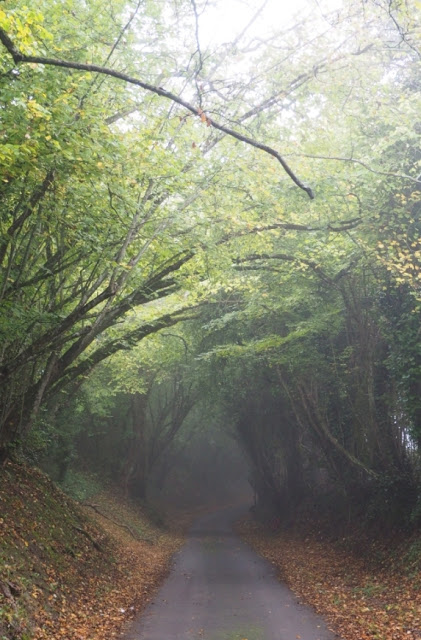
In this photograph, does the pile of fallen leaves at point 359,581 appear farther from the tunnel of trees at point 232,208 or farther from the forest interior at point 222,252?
the tunnel of trees at point 232,208

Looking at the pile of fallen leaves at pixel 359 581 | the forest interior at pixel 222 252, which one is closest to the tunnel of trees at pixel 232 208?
the forest interior at pixel 222 252

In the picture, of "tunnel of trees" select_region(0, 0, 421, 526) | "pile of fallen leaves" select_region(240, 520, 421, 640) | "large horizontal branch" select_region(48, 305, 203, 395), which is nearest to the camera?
"tunnel of trees" select_region(0, 0, 421, 526)

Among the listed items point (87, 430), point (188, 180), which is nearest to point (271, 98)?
point (188, 180)

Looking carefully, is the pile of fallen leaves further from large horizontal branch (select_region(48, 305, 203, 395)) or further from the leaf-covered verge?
large horizontal branch (select_region(48, 305, 203, 395))

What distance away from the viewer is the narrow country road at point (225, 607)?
895 centimetres

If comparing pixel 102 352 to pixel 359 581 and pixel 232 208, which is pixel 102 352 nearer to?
pixel 232 208

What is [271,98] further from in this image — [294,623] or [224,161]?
[294,623]

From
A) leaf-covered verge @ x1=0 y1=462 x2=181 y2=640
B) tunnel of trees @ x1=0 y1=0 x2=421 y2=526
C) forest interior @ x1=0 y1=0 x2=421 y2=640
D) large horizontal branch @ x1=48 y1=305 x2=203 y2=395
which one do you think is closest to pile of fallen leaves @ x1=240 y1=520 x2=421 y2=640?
forest interior @ x1=0 y1=0 x2=421 y2=640

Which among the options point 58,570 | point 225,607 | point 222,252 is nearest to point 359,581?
point 225,607

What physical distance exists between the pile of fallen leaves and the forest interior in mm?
75

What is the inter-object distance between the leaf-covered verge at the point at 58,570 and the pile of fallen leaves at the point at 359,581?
376 centimetres

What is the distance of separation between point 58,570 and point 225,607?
342 cm

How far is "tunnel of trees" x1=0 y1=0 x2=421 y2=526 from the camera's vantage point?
745 centimetres

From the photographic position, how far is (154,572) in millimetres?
15172
